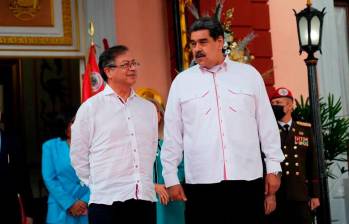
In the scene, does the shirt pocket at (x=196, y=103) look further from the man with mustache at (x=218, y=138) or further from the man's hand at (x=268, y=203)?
the man's hand at (x=268, y=203)

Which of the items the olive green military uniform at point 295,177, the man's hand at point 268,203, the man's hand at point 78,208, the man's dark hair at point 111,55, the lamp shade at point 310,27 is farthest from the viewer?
the lamp shade at point 310,27

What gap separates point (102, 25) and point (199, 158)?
4331 mm

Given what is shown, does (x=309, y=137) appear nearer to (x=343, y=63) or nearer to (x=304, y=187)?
(x=304, y=187)

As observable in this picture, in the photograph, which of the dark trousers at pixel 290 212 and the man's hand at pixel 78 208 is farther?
the man's hand at pixel 78 208

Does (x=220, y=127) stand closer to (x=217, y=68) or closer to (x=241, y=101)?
(x=241, y=101)

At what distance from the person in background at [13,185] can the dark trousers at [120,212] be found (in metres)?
1.08

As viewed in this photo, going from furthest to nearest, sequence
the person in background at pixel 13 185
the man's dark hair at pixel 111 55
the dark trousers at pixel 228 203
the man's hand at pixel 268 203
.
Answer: the person in background at pixel 13 185
the man's dark hair at pixel 111 55
the man's hand at pixel 268 203
the dark trousers at pixel 228 203

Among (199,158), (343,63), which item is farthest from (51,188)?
(343,63)

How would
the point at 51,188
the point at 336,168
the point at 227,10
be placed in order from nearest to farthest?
the point at 51,188, the point at 227,10, the point at 336,168

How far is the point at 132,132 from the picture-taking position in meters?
4.20

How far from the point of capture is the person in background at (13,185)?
5027mm

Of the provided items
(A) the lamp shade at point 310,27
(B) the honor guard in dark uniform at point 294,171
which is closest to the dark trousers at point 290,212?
(B) the honor guard in dark uniform at point 294,171

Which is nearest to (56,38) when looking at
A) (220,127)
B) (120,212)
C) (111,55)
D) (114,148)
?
(111,55)

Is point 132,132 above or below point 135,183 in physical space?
above
